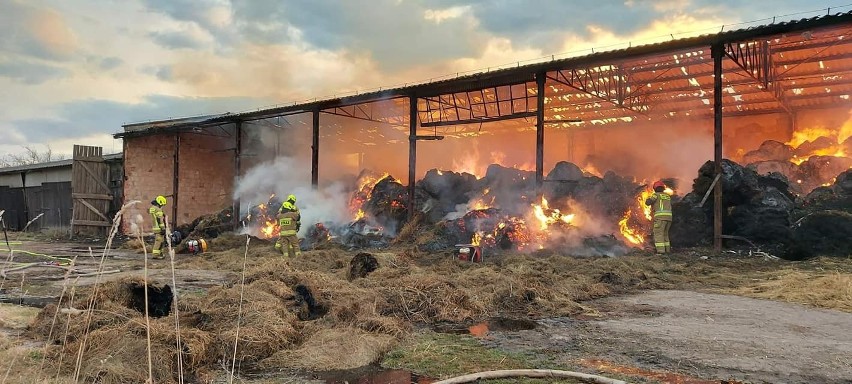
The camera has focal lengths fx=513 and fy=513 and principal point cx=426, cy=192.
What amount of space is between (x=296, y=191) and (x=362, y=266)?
12.5m

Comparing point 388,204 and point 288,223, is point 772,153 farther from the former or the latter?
point 288,223

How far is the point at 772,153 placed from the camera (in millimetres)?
20859

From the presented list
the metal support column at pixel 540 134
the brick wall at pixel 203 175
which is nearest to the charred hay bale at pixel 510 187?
the metal support column at pixel 540 134

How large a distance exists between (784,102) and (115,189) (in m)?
30.3

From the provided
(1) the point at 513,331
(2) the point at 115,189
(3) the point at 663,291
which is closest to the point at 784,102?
(3) the point at 663,291

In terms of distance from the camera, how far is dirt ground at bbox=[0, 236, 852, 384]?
467 cm

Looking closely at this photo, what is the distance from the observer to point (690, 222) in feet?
44.8

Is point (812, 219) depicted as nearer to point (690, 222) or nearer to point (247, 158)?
point (690, 222)

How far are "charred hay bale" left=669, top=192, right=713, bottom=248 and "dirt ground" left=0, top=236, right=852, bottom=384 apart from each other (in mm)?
1774

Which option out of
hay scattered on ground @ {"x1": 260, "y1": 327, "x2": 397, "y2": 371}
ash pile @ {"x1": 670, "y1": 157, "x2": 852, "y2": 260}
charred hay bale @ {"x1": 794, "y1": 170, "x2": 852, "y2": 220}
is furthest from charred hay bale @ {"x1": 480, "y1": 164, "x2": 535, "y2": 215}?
hay scattered on ground @ {"x1": 260, "y1": 327, "x2": 397, "y2": 371}

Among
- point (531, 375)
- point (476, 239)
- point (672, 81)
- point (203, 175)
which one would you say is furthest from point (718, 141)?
point (203, 175)

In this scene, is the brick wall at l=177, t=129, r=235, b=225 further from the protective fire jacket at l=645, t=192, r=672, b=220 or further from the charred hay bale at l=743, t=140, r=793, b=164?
the charred hay bale at l=743, t=140, r=793, b=164

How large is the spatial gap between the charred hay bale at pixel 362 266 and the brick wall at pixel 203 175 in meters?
16.9

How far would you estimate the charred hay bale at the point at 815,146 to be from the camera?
2036 cm
